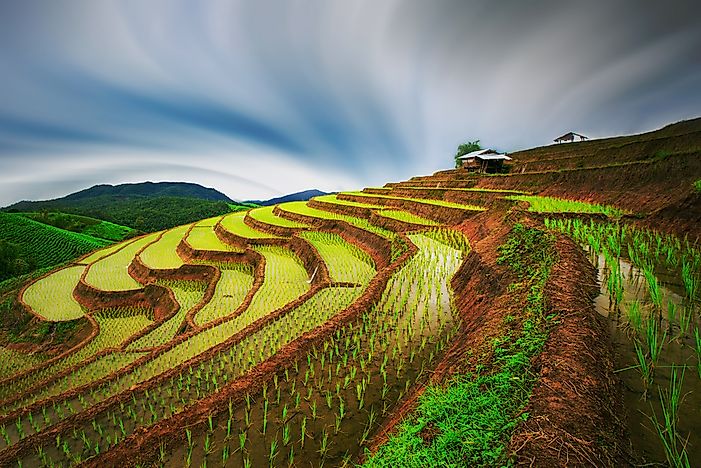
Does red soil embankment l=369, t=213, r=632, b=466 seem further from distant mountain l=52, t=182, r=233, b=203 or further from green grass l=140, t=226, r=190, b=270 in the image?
distant mountain l=52, t=182, r=233, b=203

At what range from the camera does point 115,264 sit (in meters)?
17.5

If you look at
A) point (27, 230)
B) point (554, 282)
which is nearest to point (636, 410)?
point (554, 282)

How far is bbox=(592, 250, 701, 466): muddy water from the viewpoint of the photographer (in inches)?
67.4

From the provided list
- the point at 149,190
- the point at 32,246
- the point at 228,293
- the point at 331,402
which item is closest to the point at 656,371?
the point at 331,402

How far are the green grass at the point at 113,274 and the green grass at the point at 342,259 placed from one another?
8.58m

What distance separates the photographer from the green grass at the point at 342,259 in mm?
7906

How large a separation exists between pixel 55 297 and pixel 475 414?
1877 centimetres

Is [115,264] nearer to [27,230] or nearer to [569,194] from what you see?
[27,230]

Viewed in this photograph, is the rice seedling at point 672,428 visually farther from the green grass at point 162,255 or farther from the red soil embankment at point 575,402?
the green grass at point 162,255

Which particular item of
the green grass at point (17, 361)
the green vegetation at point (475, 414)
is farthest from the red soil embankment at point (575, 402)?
the green grass at point (17, 361)

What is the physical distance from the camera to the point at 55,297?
13.8m

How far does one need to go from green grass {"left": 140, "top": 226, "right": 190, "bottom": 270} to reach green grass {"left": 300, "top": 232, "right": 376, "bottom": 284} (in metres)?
7.31

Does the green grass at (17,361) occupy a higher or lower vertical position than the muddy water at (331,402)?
lower

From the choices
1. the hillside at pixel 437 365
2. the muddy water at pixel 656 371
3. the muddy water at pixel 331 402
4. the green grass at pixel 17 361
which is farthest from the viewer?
the green grass at pixel 17 361
